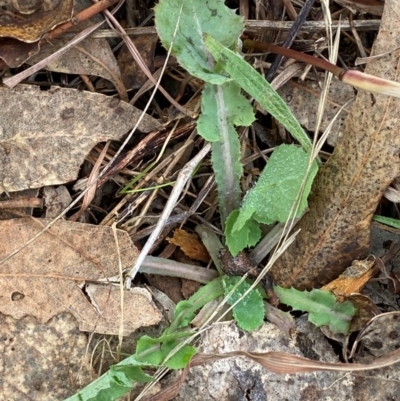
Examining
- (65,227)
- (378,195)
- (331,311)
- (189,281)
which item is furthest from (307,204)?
(65,227)

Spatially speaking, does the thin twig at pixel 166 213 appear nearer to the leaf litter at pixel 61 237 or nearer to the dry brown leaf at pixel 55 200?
the leaf litter at pixel 61 237

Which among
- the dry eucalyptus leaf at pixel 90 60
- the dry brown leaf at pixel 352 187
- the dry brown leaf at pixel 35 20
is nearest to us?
the dry brown leaf at pixel 352 187

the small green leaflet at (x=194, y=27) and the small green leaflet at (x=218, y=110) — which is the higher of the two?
the small green leaflet at (x=194, y=27)

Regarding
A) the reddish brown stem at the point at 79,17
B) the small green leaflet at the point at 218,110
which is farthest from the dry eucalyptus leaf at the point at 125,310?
the reddish brown stem at the point at 79,17

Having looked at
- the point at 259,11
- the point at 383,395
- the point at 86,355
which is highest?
the point at 259,11

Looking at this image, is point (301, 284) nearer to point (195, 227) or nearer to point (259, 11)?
point (195, 227)

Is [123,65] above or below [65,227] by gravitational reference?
above

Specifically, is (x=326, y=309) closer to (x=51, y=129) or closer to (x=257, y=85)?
(x=257, y=85)
